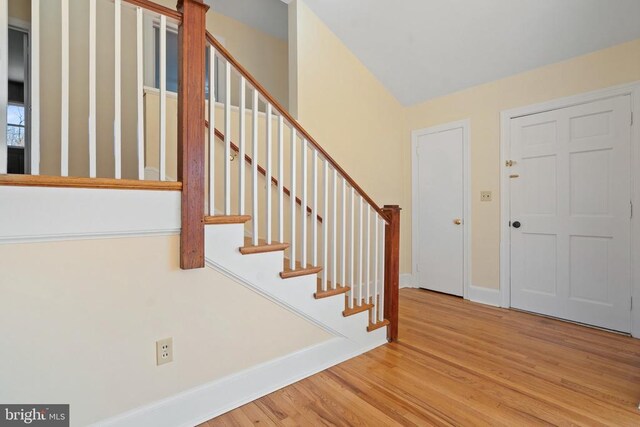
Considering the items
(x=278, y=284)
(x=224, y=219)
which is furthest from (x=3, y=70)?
(x=278, y=284)

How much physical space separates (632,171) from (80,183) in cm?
383

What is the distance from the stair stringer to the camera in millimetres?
1629

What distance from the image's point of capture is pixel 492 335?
2641mm

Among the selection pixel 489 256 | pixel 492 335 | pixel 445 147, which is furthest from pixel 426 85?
pixel 492 335

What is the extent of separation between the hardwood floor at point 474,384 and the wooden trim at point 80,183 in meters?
1.21

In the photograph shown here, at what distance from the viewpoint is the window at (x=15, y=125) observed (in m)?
2.70

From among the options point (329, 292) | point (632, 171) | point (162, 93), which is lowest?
point (329, 292)

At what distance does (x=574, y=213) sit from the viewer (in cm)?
292

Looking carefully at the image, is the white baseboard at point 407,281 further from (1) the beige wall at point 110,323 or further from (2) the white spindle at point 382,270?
(1) the beige wall at point 110,323

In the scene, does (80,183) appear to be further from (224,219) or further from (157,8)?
(157,8)

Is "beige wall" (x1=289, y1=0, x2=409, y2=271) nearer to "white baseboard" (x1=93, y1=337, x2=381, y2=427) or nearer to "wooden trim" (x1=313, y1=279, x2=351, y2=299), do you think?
"wooden trim" (x1=313, y1=279, x2=351, y2=299)

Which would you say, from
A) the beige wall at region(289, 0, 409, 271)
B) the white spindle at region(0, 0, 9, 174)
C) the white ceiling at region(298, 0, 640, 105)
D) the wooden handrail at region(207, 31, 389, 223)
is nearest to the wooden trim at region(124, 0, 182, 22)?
the wooden handrail at region(207, 31, 389, 223)

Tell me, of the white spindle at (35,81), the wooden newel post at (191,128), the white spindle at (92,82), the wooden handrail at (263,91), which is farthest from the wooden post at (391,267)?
the white spindle at (35,81)

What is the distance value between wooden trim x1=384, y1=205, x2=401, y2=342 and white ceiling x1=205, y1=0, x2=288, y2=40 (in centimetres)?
281
